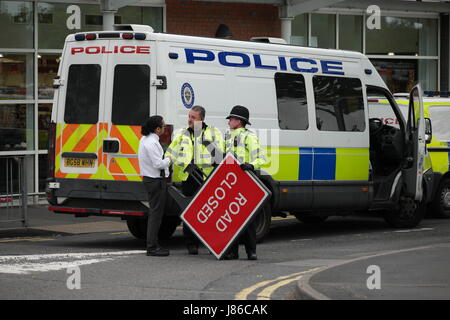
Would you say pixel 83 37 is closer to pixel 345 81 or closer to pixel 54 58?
pixel 345 81

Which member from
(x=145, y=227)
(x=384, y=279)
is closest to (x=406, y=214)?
(x=145, y=227)

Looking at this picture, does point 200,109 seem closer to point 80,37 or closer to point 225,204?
point 225,204

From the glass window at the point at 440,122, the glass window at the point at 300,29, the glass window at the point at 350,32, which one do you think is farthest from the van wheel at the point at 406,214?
the glass window at the point at 350,32

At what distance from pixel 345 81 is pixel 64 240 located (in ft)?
15.7

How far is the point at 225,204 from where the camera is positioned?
12.5m

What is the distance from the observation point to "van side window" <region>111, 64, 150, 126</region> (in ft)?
43.9

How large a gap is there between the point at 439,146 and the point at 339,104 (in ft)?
11.5

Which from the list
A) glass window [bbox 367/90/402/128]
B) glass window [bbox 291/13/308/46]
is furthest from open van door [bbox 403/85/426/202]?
glass window [bbox 291/13/308/46]

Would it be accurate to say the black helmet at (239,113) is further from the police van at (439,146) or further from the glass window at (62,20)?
the glass window at (62,20)

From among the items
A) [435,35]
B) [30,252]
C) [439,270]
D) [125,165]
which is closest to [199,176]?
[125,165]

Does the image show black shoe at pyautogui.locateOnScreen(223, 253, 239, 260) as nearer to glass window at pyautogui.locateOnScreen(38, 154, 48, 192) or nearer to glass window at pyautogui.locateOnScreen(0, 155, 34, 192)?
glass window at pyautogui.locateOnScreen(0, 155, 34, 192)

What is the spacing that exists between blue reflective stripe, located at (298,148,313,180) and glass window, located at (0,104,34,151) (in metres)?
7.50

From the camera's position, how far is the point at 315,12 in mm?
24984

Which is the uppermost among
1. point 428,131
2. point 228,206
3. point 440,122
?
point 440,122
